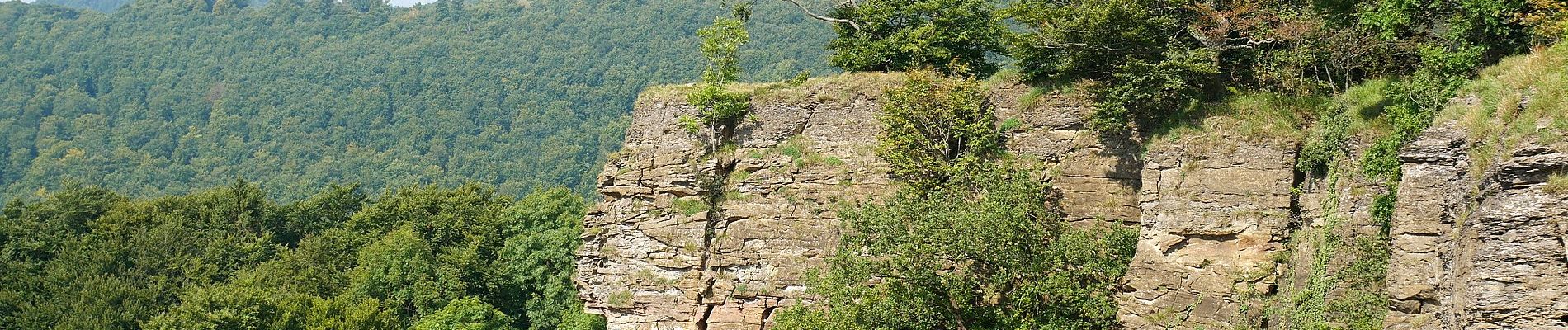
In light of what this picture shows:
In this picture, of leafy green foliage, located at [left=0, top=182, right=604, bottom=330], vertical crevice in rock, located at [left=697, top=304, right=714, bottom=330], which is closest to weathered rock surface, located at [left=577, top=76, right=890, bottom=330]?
vertical crevice in rock, located at [left=697, top=304, right=714, bottom=330]

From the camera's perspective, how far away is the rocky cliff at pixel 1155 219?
57.3 feet

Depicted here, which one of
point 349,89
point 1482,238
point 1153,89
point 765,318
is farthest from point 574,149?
point 1482,238

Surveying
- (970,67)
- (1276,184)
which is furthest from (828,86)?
(1276,184)

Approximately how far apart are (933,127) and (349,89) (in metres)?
114

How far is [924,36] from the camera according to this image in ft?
103

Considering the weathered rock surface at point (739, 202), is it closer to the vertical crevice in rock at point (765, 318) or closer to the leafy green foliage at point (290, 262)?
the vertical crevice in rock at point (765, 318)

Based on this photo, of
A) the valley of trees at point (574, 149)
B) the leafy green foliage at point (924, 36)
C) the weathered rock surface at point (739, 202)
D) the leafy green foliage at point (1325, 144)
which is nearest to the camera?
the leafy green foliage at point (1325, 144)

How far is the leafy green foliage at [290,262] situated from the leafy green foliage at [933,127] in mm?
16167

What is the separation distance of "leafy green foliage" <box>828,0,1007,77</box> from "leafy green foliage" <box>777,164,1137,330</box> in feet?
13.7

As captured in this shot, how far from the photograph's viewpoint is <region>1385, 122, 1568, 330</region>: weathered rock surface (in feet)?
55.1

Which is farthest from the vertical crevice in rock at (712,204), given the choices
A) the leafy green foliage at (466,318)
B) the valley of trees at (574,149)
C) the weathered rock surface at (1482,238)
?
the weathered rock surface at (1482,238)

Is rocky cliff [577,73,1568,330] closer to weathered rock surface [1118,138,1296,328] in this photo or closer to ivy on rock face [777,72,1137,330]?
weathered rock surface [1118,138,1296,328]

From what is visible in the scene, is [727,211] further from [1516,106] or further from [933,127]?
[1516,106]

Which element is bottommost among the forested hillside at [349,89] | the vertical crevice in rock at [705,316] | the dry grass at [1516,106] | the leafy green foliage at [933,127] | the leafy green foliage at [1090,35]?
the forested hillside at [349,89]
